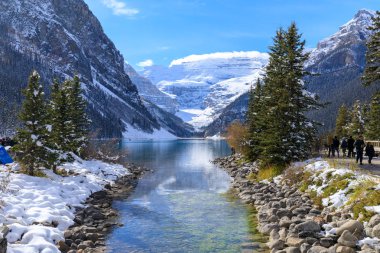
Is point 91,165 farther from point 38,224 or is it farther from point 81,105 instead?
point 38,224

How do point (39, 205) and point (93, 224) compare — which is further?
point (93, 224)

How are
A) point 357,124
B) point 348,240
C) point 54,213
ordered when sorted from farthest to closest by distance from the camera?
point 357,124
point 54,213
point 348,240

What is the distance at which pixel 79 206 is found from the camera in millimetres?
24281

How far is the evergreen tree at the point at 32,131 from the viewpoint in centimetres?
2747

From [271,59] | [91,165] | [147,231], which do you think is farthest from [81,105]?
[147,231]

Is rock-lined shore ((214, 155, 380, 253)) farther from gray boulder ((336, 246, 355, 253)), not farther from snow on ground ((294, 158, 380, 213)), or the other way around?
snow on ground ((294, 158, 380, 213))

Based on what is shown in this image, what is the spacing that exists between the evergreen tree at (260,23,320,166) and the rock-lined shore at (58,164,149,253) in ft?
46.4

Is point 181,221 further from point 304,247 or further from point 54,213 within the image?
point 304,247

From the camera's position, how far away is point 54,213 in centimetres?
1997

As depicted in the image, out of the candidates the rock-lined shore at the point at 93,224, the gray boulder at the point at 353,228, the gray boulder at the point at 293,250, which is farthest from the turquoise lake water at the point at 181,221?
the gray boulder at the point at 353,228

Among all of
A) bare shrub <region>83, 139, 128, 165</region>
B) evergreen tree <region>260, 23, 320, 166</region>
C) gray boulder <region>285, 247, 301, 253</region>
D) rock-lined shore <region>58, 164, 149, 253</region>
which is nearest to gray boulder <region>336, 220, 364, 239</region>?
gray boulder <region>285, 247, 301, 253</region>

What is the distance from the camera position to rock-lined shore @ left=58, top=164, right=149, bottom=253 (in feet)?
55.7

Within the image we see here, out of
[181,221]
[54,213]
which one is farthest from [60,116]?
[181,221]

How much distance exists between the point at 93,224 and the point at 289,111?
21.1 meters
